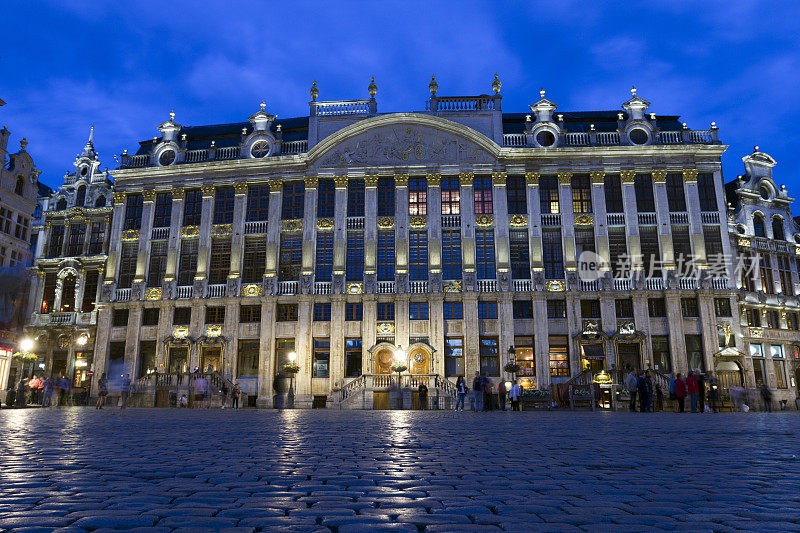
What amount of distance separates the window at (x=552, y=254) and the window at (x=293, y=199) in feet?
56.5

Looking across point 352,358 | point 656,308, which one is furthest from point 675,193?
point 352,358

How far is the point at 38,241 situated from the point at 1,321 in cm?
2154

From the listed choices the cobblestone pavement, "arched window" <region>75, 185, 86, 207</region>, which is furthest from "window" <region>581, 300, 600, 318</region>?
"arched window" <region>75, 185, 86, 207</region>

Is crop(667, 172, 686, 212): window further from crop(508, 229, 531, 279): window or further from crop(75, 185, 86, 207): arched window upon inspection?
crop(75, 185, 86, 207): arched window

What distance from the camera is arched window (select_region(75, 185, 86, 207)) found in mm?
47287

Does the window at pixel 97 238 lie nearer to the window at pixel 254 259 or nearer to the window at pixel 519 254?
the window at pixel 254 259

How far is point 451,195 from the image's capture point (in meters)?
40.9

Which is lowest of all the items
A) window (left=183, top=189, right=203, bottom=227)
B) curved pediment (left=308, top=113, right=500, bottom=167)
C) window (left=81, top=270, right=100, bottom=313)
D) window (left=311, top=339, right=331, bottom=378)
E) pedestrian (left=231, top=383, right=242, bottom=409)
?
pedestrian (left=231, top=383, right=242, bottom=409)

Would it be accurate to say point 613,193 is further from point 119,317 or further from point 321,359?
point 119,317

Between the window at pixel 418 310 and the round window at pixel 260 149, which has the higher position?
the round window at pixel 260 149

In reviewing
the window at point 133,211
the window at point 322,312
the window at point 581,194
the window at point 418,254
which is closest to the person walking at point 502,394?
the window at point 418,254

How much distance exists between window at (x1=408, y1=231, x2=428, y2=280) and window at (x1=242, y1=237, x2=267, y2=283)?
10.3 meters

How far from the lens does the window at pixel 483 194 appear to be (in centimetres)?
4050

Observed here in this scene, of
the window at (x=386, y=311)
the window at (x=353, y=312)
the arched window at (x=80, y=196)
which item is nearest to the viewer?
the window at (x=386, y=311)
